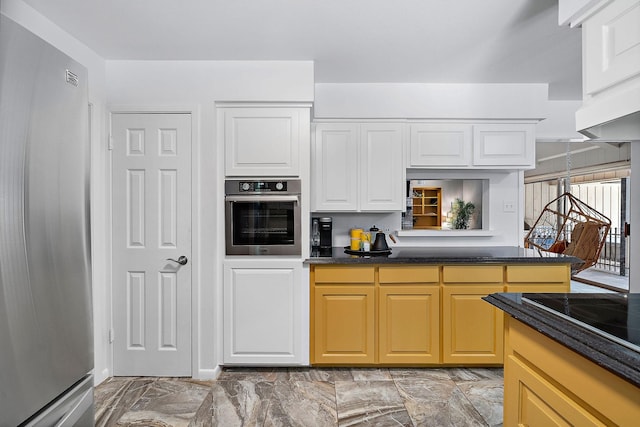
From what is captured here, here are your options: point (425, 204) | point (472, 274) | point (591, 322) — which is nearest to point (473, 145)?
point (425, 204)

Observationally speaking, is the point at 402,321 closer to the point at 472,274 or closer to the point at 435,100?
the point at 472,274

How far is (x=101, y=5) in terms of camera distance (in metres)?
2.04

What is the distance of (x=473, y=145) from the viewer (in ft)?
10.7

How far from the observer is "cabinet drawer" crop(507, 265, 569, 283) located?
2.82m

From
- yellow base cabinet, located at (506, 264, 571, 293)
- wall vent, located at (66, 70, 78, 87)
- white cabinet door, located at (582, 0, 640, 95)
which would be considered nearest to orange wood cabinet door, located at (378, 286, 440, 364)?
yellow base cabinet, located at (506, 264, 571, 293)

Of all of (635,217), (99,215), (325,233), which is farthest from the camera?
(325,233)

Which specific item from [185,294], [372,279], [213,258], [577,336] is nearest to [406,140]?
[372,279]

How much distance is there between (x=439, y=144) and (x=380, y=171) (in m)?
0.60

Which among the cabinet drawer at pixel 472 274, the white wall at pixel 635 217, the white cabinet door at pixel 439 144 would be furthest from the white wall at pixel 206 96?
the white wall at pixel 635 217

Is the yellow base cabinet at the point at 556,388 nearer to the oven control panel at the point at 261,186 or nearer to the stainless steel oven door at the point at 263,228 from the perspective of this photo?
the stainless steel oven door at the point at 263,228

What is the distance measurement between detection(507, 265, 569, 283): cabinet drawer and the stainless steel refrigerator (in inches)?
110

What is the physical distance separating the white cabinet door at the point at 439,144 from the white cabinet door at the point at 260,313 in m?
1.53

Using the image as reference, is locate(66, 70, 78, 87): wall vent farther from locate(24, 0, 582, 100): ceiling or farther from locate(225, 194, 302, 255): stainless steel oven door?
locate(225, 194, 302, 255): stainless steel oven door

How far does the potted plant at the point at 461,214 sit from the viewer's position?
147 inches
